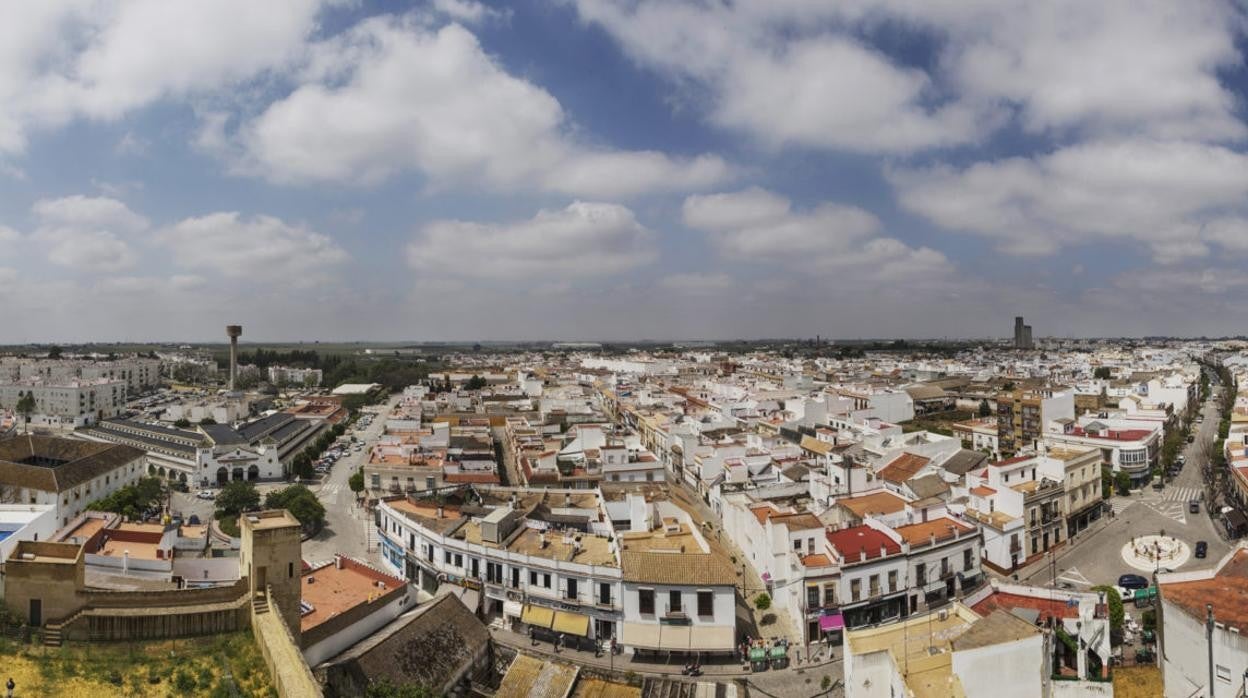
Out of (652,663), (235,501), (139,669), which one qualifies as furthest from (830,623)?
(235,501)

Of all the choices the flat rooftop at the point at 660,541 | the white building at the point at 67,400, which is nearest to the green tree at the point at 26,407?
the white building at the point at 67,400

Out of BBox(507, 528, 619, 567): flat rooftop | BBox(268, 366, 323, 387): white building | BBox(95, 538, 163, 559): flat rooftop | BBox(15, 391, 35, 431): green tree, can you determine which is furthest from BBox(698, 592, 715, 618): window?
BBox(268, 366, 323, 387): white building

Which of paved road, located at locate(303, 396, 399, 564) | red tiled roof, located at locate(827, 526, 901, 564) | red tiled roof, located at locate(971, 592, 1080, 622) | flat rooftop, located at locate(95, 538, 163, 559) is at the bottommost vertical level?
paved road, located at locate(303, 396, 399, 564)

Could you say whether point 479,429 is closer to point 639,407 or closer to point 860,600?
point 639,407

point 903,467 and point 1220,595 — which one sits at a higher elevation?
point 903,467

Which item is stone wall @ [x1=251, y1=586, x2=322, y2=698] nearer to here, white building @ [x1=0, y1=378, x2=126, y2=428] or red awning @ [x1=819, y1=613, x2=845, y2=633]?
red awning @ [x1=819, y1=613, x2=845, y2=633]

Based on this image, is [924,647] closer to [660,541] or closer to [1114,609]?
[1114,609]
